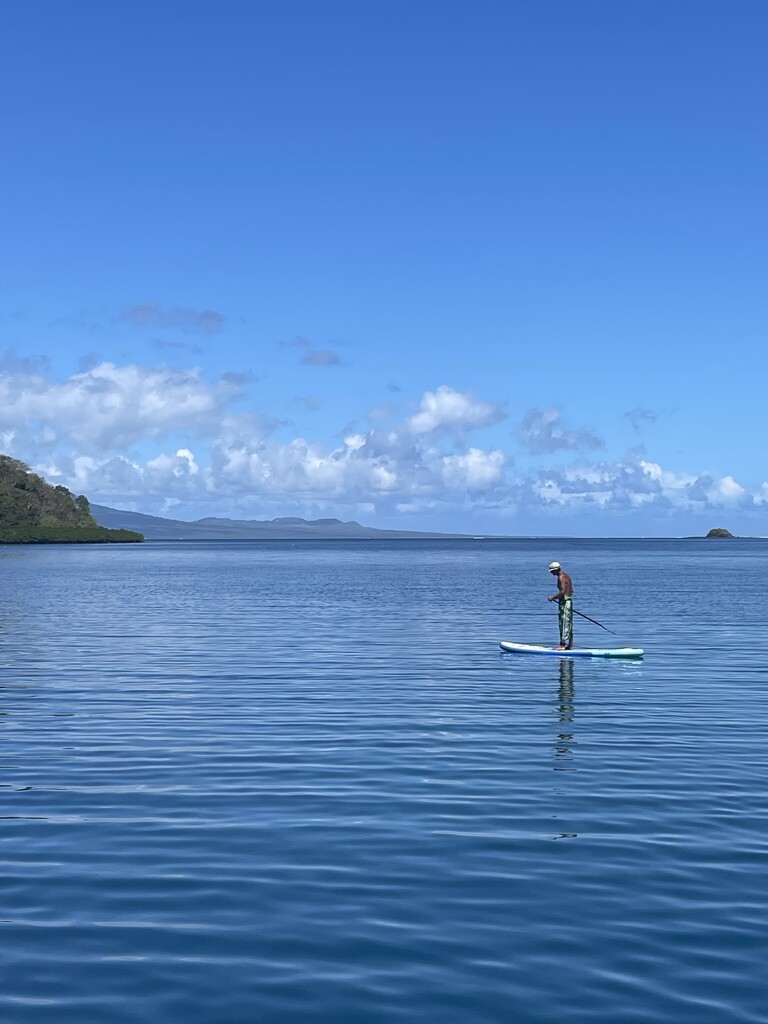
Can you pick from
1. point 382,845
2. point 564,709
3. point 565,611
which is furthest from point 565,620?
point 382,845

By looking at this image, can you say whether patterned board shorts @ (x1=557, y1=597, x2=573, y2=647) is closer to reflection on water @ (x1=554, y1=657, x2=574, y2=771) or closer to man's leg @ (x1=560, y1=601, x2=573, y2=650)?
man's leg @ (x1=560, y1=601, x2=573, y2=650)

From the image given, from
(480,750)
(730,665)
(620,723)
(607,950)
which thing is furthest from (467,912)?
(730,665)

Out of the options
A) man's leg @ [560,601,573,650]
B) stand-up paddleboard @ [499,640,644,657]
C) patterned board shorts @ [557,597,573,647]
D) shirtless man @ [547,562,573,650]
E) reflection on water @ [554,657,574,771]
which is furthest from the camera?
man's leg @ [560,601,573,650]

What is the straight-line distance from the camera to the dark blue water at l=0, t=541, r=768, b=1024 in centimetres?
1067

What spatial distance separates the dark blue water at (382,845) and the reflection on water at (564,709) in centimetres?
16

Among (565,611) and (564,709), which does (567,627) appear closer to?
(565,611)

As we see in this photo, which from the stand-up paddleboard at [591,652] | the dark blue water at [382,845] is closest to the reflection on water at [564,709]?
the dark blue water at [382,845]

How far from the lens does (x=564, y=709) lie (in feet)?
94.5

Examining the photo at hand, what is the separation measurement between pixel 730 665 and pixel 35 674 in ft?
72.6

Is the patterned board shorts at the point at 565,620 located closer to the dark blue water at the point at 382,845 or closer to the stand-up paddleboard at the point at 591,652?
the stand-up paddleboard at the point at 591,652

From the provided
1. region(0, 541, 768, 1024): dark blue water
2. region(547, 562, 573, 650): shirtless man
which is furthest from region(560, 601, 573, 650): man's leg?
region(0, 541, 768, 1024): dark blue water

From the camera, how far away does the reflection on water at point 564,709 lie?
22.7 metres

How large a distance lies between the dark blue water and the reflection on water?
0.51 feet

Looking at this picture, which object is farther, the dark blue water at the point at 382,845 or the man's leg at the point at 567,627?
the man's leg at the point at 567,627
